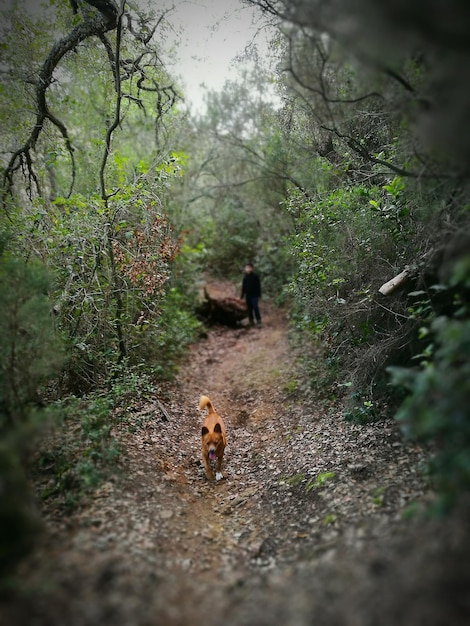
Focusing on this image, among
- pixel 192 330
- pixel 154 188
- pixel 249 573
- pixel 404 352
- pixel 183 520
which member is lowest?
pixel 249 573

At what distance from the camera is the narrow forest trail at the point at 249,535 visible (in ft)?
9.30

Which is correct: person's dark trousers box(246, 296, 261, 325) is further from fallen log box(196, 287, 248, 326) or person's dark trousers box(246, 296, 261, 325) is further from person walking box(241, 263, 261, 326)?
fallen log box(196, 287, 248, 326)

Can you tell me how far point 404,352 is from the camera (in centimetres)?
586

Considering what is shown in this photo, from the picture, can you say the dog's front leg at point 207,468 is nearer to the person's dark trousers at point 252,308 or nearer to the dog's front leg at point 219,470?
the dog's front leg at point 219,470

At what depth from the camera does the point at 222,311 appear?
46.2ft

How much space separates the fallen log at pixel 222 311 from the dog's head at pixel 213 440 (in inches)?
314

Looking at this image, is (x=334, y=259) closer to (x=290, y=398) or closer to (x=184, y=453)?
A: (x=290, y=398)

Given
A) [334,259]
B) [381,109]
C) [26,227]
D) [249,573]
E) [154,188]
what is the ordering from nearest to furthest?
[249,573], [381,109], [26,227], [334,259], [154,188]

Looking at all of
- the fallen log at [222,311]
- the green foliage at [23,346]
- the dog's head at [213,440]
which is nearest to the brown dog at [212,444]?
the dog's head at [213,440]

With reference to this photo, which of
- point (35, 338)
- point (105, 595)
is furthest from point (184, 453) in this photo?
point (105, 595)

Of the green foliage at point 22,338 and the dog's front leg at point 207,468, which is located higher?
the green foliage at point 22,338

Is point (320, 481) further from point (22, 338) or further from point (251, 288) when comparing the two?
point (251, 288)

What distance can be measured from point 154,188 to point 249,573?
7.01 m

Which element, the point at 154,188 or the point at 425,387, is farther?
the point at 154,188
